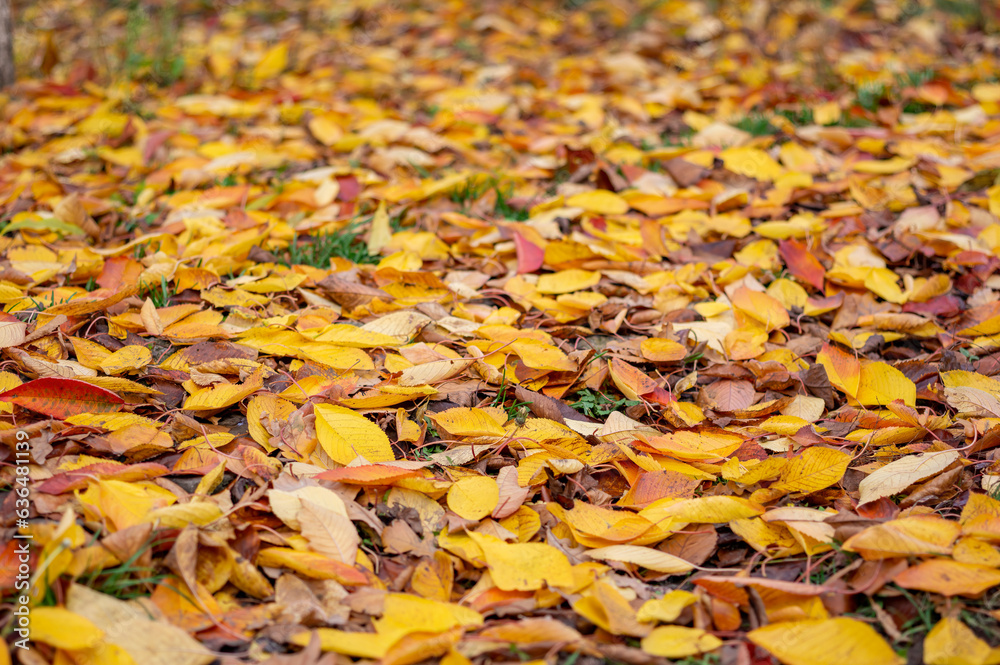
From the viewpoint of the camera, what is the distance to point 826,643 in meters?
1.00

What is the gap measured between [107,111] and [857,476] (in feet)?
9.46

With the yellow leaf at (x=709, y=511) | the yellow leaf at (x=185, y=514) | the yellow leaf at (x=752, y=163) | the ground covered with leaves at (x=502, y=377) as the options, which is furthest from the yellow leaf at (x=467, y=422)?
the yellow leaf at (x=752, y=163)

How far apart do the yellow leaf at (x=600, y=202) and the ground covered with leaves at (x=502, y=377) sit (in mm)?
15

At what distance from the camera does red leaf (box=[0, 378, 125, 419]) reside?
1.28 metres

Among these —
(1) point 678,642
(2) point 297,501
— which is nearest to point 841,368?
(1) point 678,642

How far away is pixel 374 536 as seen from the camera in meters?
1.20

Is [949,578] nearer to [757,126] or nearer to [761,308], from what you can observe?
[761,308]

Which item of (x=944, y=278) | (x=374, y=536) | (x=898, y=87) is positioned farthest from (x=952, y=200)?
(x=374, y=536)

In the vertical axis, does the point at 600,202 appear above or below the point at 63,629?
above

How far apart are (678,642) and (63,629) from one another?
0.82 m

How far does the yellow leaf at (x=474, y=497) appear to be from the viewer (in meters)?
1.22

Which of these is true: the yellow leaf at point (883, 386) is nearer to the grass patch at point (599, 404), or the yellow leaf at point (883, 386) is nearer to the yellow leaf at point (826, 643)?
the grass patch at point (599, 404)

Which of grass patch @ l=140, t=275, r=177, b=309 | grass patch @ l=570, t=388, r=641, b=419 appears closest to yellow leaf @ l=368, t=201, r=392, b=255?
grass patch @ l=140, t=275, r=177, b=309

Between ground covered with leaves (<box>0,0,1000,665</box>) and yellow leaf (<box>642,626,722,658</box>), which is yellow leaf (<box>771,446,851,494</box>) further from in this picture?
yellow leaf (<box>642,626,722,658</box>)
